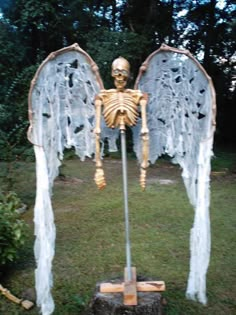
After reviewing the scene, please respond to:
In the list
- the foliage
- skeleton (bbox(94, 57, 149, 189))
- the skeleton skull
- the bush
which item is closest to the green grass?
the bush

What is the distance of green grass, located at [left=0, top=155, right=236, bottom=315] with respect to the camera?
130 inches

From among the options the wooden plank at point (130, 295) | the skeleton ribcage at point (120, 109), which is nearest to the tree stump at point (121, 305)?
the wooden plank at point (130, 295)

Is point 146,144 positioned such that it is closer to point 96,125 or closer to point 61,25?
point 96,125

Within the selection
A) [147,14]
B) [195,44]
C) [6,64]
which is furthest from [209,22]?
[6,64]

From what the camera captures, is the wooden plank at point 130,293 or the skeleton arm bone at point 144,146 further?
the wooden plank at point 130,293

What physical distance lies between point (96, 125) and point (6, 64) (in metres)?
8.45

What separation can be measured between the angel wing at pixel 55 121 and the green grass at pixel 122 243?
652 mm

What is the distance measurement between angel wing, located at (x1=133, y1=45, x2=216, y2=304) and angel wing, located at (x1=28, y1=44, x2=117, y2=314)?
31 cm

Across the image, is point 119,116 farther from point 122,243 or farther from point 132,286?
point 122,243

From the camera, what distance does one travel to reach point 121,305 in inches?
105

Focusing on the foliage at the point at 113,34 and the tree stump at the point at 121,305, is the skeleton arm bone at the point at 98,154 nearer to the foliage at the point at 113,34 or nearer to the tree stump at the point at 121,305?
the tree stump at the point at 121,305

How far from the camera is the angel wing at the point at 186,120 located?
2621mm

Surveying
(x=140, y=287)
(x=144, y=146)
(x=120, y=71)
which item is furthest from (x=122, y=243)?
(x=120, y=71)

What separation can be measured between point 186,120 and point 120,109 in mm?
505
